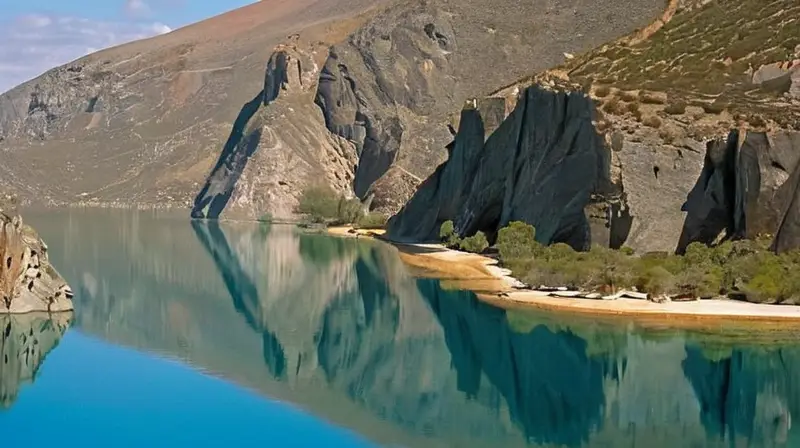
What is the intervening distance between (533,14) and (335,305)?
83.6 metres

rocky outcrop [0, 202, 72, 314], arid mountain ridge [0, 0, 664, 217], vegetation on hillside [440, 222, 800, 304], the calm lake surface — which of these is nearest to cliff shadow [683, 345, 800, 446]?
the calm lake surface

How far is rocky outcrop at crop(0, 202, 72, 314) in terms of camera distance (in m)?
37.8

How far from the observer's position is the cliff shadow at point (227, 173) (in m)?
142

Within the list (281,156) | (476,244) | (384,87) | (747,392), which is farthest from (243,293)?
(281,156)

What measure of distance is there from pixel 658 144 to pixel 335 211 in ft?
211

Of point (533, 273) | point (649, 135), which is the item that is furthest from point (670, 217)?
point (533, 273)

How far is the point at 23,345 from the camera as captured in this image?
113ft

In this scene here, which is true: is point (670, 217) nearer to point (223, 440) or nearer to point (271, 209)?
point (223, 440)

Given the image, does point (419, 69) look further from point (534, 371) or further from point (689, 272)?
point (534, 371)

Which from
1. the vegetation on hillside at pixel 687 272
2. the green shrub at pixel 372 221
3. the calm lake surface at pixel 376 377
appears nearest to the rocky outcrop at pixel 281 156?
the green shrub at pixel 372 221

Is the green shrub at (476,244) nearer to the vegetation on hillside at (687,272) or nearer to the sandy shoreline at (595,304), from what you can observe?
the sandy shoreline at (595,304)

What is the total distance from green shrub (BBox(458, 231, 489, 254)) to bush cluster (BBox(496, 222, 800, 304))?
1664 cm

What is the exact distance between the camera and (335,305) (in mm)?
48062

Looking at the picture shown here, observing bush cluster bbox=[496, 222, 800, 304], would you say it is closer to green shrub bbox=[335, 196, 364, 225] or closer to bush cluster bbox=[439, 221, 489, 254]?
bush cluster bbox=[439, 221, 489, 254]
